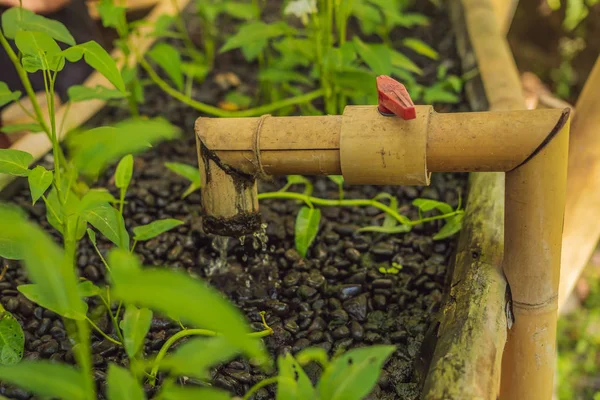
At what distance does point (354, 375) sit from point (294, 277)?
58 centimetres

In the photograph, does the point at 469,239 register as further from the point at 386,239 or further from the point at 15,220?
the point at 15,220

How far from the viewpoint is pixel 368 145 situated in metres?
A: 0.99

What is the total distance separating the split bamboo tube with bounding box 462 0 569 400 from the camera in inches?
38.0

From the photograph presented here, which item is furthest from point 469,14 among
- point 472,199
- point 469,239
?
point 469,239

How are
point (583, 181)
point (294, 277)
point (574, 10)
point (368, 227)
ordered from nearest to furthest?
point (294, 277), point (368, 227), point (583, 181), point (574, 10)

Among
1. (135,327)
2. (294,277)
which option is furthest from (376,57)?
(135,327)

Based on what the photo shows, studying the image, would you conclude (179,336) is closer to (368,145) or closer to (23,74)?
(368,145)

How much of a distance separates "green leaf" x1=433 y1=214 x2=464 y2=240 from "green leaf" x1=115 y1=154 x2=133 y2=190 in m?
0.60

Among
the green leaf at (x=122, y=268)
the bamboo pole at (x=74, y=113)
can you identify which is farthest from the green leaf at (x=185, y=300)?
the bamboo pole at (x=74, y=113)

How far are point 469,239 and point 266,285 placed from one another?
37cm

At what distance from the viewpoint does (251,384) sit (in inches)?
41.4

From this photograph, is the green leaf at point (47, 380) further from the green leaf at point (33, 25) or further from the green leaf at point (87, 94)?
the green leaf at point (87, 94)

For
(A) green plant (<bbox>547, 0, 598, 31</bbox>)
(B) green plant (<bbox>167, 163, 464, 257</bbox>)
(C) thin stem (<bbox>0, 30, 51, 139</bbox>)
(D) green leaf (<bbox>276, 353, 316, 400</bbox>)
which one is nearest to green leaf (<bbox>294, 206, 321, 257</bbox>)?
(B) green plant (<bbox>167, 163, 464, 257</bbox>)

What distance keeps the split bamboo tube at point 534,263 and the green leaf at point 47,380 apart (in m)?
0.64
